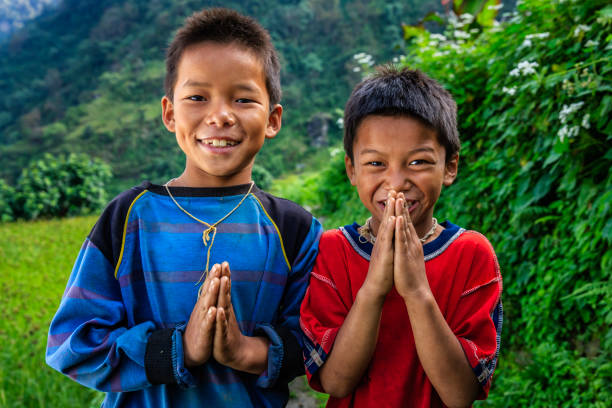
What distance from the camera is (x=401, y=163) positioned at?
1335 mm

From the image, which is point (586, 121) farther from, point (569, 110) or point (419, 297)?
point (419, 297)

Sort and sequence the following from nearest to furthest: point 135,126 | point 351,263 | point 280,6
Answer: point 351,263, point 135,126, point 280,6

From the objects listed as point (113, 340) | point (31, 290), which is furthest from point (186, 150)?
point (31, 290)

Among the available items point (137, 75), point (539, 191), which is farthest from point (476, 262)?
point (137, 75)

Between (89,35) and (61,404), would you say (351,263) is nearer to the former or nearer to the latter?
(61,404)

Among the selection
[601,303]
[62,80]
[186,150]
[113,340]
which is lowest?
[601,303]

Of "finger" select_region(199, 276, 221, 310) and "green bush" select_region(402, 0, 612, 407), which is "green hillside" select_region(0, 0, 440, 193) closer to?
"green bush" select_region(402, 0, 612, 407)

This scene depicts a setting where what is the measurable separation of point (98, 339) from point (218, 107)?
0.75m

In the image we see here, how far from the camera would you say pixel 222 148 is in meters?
1.42

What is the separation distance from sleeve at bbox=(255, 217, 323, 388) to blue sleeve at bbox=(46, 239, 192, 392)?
24 centimetres

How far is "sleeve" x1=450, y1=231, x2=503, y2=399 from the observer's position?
1235 millimetres

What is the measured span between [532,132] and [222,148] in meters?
2.07

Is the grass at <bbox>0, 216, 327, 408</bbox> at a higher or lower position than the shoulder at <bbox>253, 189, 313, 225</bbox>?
lower

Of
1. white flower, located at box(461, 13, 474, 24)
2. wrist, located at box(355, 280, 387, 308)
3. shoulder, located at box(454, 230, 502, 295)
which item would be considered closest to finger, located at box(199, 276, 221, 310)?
wrist, located at box(355, 280, 387, 308)
